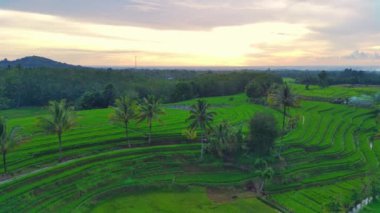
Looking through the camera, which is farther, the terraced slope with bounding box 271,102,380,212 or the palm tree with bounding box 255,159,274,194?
the terraced slope with bounding box 271,102,380,212

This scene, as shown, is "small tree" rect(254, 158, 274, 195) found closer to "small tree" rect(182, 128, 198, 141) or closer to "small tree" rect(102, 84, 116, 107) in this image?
"small tree" rect(182, 128, 198, 141)

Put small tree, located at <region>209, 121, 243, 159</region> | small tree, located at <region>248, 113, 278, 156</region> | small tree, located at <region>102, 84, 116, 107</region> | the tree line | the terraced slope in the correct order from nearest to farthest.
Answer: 1. the terraced slope
2. small tree, located at <region>248, 113, 278, 156</region>
3. small tree, located at <region>209, 121, 243, 159</region>
4. small tree, located at <region>102, 84, 116, 107</region>
5. the tree line

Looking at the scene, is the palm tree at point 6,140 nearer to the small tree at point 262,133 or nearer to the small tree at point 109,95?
the small tree at point 262,133

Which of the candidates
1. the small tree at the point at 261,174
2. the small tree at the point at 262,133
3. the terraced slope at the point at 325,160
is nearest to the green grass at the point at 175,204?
the small tree at the point at 261,174

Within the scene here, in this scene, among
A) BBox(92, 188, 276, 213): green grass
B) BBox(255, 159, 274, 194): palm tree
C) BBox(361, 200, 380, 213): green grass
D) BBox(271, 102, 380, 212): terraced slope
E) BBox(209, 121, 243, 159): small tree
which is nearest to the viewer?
BBox(92, 188, 276, 213): green grass

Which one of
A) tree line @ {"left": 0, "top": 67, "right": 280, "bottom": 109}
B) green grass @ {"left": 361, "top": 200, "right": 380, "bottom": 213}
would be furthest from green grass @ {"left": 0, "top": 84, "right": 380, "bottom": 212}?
tree line @ {"left": 0, "top": 67, "right": 280, "bottom": 109}

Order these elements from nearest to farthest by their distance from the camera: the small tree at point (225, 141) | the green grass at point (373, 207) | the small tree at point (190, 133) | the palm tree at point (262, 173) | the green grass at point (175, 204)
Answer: the green grass at point (175, 204) → the green grass at point (373, 207) → the palm tree at point (262, 173) → the small tree at point (225, 141) → the small tree at point (190, 133)

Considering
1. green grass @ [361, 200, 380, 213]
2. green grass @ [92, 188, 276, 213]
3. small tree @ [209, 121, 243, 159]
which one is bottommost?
green grass @ [361, 200, 380, 213]
